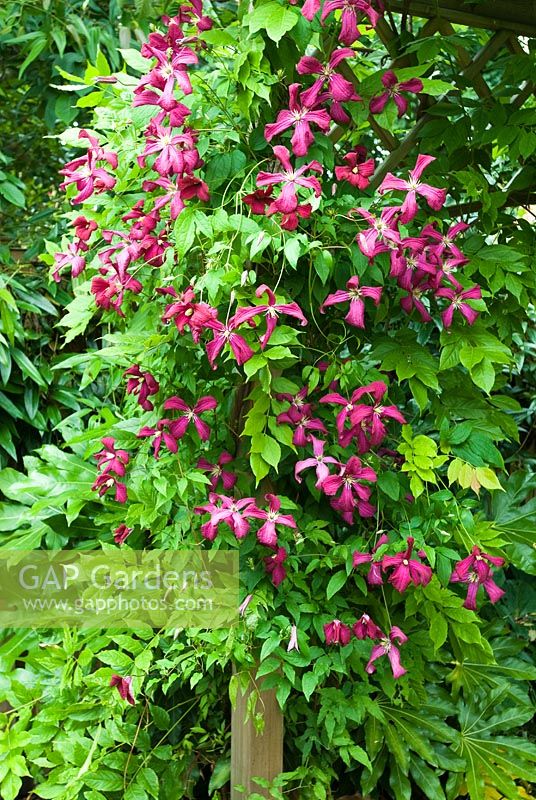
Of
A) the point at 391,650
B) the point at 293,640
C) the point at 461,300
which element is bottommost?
the point at 391,650

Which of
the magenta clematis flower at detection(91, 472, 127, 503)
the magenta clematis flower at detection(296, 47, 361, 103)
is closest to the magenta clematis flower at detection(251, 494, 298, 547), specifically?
the magenta clematis flower at detection(91, 472, 127, 503)

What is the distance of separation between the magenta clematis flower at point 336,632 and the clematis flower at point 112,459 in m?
0.49

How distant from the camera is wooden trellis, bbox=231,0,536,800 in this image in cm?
150

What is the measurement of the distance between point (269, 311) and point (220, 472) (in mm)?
398

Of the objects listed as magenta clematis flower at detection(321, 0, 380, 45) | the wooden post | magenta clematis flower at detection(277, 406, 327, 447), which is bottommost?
the wooden post

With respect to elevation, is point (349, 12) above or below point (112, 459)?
above

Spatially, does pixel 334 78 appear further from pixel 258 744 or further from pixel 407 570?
pixel 258 744

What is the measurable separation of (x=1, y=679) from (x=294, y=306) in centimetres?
125

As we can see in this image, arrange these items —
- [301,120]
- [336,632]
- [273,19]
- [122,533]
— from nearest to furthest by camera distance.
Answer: [273,19], [301,120], [336,632], [122,533]

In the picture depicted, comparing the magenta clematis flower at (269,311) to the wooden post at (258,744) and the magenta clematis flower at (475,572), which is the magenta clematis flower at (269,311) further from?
the wooden post at (258,744)

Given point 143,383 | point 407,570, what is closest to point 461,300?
point 407,570

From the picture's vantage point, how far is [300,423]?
4.65 feet

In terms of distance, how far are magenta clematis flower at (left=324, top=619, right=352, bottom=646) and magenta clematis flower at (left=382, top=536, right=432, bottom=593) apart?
0.54 ft

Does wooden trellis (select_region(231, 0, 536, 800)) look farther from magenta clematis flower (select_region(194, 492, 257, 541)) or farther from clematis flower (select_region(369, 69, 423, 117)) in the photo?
magenta clematis flower (select_region(194, 492, 257, 541))
